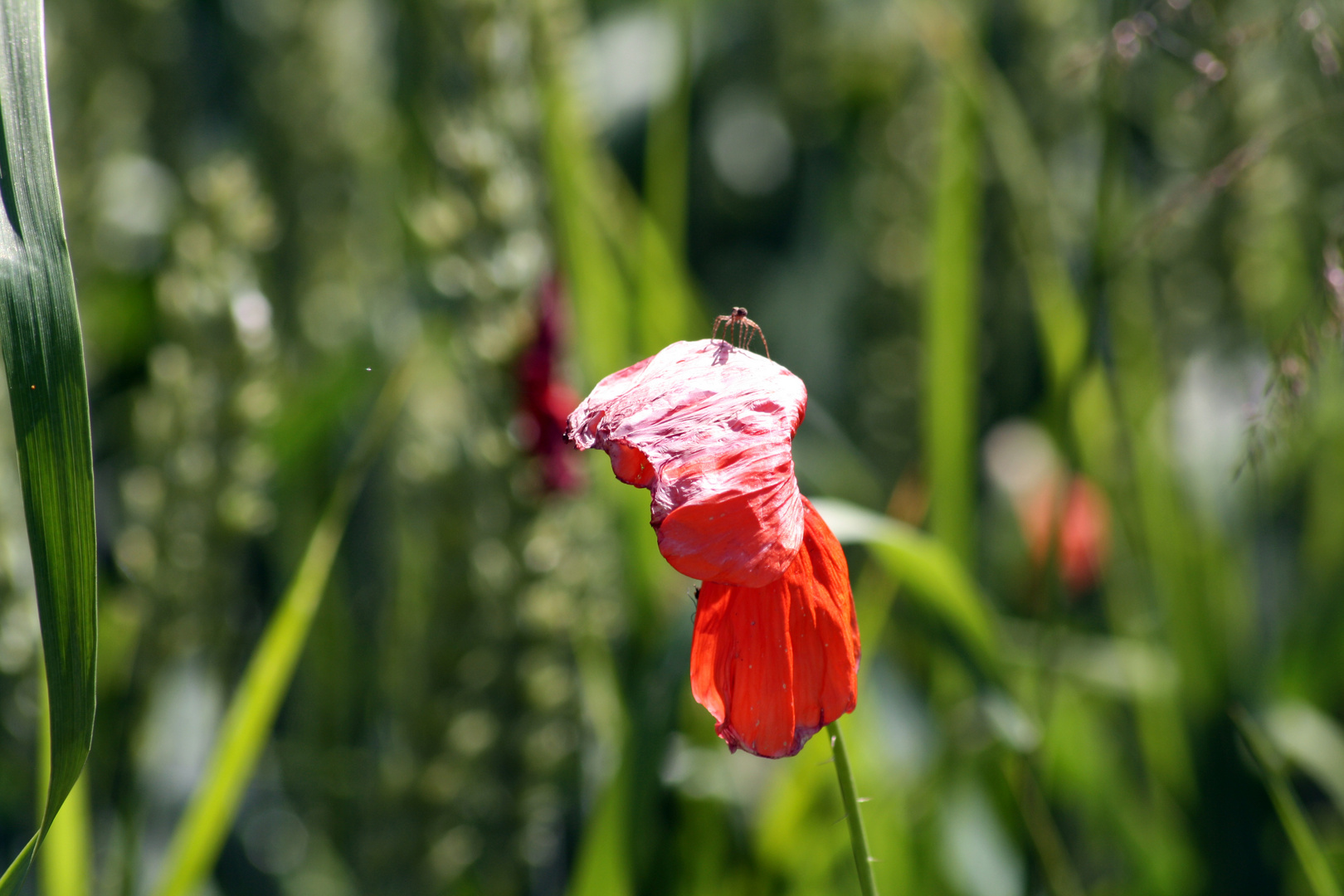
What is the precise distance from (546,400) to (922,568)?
22cm

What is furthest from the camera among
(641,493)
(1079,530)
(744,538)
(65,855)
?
(1079,530)

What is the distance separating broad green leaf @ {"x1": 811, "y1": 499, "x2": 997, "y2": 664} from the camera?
0.45 metres

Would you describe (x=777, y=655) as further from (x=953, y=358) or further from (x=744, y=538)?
(x=953, y=358)

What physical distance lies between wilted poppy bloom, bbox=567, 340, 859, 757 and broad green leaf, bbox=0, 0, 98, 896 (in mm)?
143

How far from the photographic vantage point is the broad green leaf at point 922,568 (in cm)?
45

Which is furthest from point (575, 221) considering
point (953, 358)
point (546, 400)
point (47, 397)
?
point (47, 397)

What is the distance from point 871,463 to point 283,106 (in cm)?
67

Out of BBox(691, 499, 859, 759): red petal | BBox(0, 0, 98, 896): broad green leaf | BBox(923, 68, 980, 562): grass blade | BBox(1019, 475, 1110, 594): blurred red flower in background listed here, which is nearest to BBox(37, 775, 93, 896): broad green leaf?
BBox(0, 0, 98, 896): broad green leaf

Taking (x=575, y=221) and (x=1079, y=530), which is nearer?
(x=575, y=221)

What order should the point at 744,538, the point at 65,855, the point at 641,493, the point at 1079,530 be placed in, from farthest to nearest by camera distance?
1. the point at 1079,530
2. the point at 641,493
3. the point at 65,855
4. the point at 744,538

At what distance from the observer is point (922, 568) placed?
1.50ft

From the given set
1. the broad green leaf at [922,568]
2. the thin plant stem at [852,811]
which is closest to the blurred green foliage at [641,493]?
the broad green leaf at [922,568]

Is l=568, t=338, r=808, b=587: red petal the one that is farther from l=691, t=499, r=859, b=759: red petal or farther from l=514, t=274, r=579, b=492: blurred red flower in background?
l=514, t=274, r=579, b=492: blurred red flower in background

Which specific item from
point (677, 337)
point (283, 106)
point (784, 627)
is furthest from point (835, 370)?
point (784, 627)
